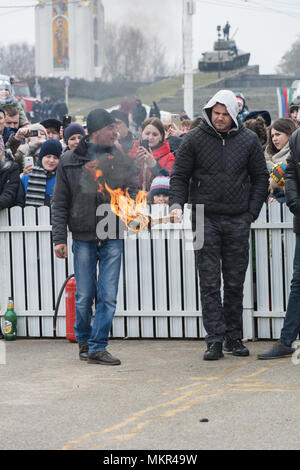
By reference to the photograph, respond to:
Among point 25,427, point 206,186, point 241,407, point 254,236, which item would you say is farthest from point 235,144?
point 25,427

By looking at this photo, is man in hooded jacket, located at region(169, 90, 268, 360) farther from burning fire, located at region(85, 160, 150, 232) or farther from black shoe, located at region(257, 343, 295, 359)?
burning fire, located at region(85, 160, 150, 232)

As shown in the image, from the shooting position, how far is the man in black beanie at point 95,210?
270 inches

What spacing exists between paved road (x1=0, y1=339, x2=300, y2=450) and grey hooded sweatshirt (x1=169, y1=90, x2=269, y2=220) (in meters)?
1.25

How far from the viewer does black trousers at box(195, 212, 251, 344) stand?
273 inches

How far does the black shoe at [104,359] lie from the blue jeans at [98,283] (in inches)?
1.5

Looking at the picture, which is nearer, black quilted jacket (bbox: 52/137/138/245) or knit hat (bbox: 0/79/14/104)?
black quilted jacket (bbox: 52/137/138/245)

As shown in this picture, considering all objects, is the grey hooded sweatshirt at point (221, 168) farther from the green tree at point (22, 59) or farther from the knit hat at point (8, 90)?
the green tree at point (22, 59)

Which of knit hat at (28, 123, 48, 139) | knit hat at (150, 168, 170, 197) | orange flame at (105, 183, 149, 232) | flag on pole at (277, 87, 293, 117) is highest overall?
flag on pole at (277, 87, 293, 117)

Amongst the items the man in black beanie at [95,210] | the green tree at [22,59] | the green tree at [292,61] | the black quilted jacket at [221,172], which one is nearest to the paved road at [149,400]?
the man in black beanie at [95,210]

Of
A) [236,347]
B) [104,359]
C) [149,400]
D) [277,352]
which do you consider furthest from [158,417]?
[236,347]

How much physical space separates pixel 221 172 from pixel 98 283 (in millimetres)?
1305

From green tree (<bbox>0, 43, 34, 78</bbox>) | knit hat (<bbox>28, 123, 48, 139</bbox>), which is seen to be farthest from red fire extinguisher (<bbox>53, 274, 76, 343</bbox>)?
green tree (<bbox>0, 43, 34, 78</bbox>)

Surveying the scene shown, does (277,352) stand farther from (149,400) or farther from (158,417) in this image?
(158,417)

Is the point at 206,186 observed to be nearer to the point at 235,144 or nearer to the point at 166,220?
the point at 235,144
